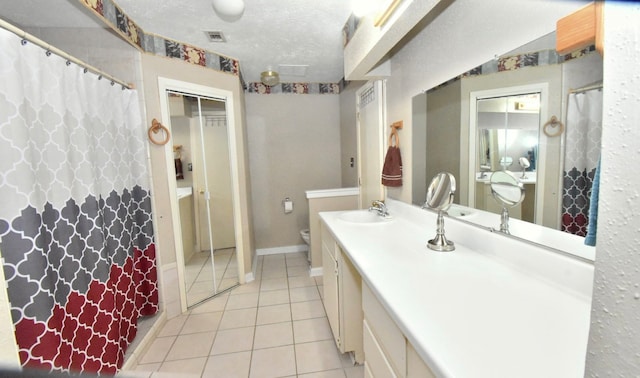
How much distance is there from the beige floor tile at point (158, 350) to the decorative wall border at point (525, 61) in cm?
246

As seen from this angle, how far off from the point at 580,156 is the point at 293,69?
2708 mm

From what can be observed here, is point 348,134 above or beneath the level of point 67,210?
above

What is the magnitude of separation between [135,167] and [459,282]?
212cm

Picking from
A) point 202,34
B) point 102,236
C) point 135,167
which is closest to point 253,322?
point 102,236

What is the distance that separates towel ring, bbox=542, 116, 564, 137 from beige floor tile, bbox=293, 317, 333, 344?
1.73 m

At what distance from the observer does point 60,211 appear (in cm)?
124

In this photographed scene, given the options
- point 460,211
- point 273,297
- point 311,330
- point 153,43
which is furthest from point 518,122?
point 153,43

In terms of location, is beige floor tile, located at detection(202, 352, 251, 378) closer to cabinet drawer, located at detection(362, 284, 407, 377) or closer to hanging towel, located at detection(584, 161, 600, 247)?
cabinet drawer, located at detection(362, 284, 407, 377)

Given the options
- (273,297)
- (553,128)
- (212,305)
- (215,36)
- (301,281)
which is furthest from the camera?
(301,281)

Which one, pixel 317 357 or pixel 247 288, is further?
pixel 247 288

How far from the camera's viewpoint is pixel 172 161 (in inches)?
84.4

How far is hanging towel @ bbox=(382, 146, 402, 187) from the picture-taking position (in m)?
1.93

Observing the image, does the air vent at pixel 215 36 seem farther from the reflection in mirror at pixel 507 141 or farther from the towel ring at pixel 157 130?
the reflection in mirror at pixel 507 141

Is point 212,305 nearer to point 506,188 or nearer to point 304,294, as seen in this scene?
point 304,294
